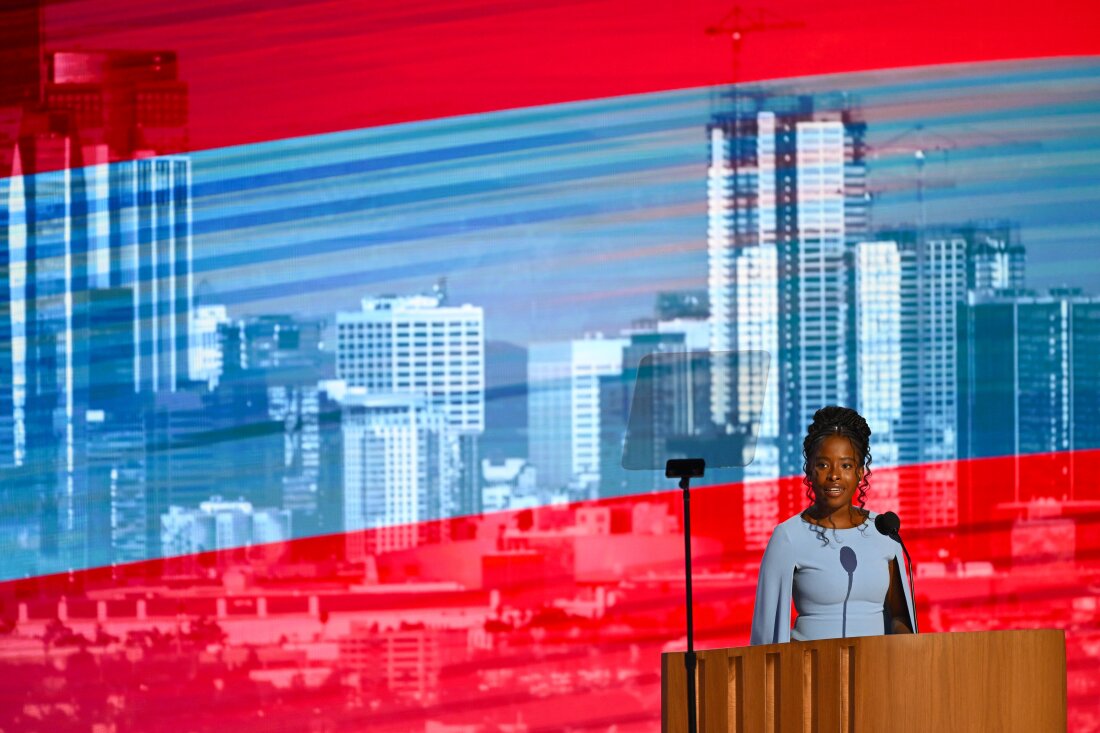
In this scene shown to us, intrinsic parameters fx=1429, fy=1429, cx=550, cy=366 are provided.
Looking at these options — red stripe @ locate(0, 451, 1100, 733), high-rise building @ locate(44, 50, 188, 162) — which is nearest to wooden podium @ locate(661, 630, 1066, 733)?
red stripe @ locate(0, 451, 1100, 733)

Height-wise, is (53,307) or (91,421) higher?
(53,307)

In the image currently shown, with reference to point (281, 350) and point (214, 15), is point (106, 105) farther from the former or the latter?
point (281, 350)

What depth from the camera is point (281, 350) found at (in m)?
4.19

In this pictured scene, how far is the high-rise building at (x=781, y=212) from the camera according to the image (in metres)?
4.20

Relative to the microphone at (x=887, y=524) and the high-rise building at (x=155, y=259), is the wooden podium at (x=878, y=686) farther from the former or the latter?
the high-rise building at (x=155, y=259)

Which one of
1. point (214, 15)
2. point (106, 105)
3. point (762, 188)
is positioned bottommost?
point (762, 188)

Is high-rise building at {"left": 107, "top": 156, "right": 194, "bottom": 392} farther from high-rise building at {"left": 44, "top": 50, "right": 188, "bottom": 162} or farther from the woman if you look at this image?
the woman

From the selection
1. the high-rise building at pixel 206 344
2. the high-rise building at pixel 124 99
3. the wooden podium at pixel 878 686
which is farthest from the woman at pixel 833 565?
the high-rise building at pixel 124 99

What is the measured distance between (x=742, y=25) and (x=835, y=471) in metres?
2.09

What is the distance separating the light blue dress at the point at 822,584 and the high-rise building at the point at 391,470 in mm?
1804

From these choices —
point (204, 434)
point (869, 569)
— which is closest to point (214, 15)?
point (204, 434)

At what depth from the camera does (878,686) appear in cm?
198

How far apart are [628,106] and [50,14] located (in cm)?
176

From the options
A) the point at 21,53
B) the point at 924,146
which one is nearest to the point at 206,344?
the point at 21,53
